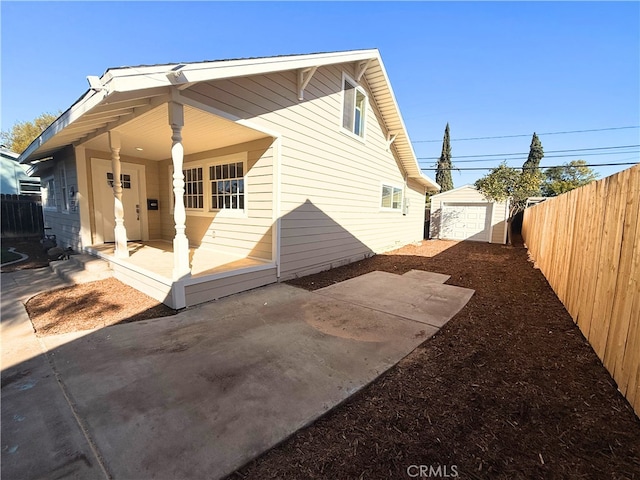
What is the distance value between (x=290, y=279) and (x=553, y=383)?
4650mm

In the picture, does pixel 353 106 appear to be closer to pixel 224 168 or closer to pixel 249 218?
pixel 224 168

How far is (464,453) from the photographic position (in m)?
1.77

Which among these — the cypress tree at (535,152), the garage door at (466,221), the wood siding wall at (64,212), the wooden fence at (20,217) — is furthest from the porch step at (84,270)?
the cypress tree at (535,152)

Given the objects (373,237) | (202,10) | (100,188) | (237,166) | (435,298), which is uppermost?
(202,10)

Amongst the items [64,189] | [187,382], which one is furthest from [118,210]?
[187,382]

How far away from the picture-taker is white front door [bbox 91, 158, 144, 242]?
24.2ft

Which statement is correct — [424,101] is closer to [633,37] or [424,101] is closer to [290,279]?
[633,37]

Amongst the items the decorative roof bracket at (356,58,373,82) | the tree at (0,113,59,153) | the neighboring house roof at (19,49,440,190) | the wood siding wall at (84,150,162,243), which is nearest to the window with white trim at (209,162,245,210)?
the neighboring house roof at (19,49,440,190)

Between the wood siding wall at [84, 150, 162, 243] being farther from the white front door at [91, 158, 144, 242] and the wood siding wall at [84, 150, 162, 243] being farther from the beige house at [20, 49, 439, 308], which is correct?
the white front door at [91, 158, 144, 242]

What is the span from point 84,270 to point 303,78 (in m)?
6.23

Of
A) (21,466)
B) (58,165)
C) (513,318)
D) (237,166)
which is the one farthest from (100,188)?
(513,318)

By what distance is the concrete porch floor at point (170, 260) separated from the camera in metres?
5.02

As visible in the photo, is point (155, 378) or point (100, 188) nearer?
point (155, 378)

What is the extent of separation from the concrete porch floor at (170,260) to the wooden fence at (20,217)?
876 cm
